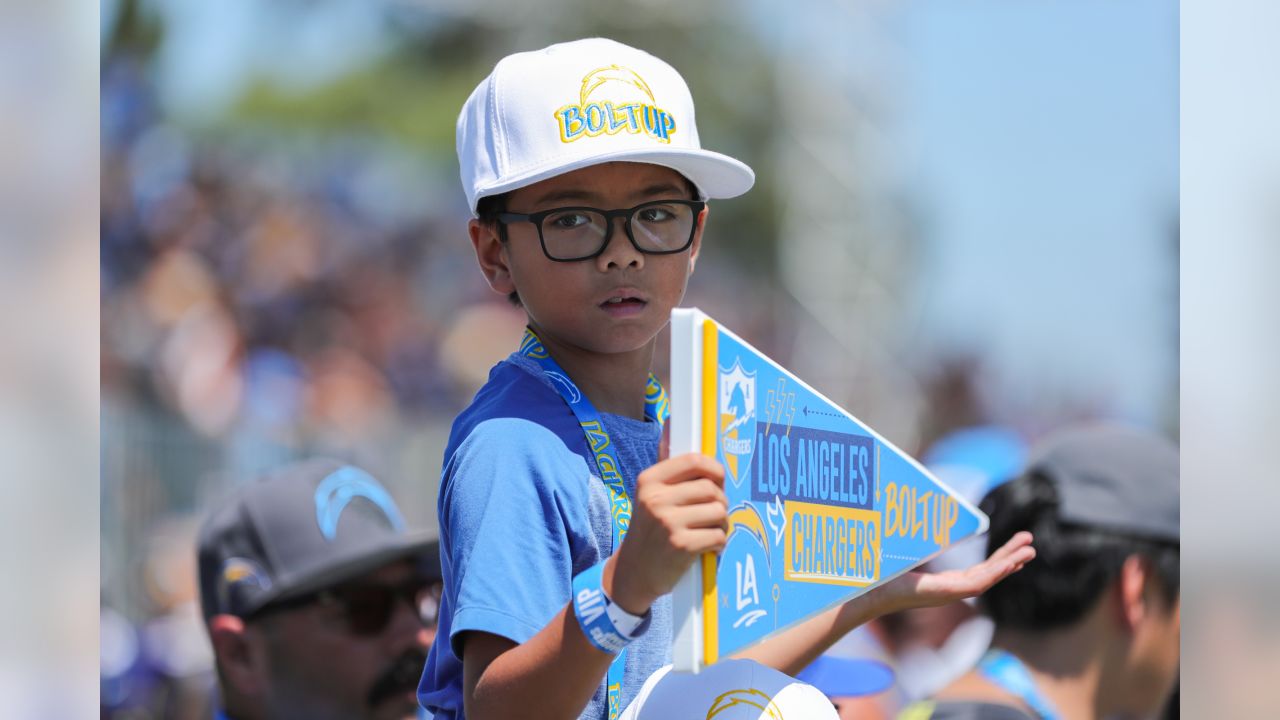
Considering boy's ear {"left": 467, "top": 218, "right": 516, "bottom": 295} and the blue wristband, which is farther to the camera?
boy's ear {"left": 467, "top": 218, "right": 516, "bottom": 295}

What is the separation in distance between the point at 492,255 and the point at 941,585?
85 centimetres

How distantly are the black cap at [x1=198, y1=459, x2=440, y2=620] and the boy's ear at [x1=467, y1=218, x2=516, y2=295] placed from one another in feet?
5.56

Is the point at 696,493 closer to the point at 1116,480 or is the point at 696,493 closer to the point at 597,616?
the point at 597,616

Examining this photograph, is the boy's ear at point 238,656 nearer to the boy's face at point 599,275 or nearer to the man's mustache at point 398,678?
the man's mustache at point 398,678

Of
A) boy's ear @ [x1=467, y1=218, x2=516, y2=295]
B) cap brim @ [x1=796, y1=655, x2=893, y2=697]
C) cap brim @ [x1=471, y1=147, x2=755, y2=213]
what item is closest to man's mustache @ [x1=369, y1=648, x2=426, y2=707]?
cap brim @ [x1=796, y1=655, x2=893, y2=697]

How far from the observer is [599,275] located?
6.70 ft

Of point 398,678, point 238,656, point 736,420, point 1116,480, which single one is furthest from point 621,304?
point 238,656

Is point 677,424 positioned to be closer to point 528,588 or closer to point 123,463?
point 528,588

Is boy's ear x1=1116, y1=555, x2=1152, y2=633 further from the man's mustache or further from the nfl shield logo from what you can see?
the nfl shield logo

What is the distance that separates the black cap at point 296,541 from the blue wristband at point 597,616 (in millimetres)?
2124

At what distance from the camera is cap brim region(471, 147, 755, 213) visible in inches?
78.7

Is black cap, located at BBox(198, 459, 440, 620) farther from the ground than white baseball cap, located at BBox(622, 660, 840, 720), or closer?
farther from the ground

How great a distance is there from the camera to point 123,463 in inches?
269
